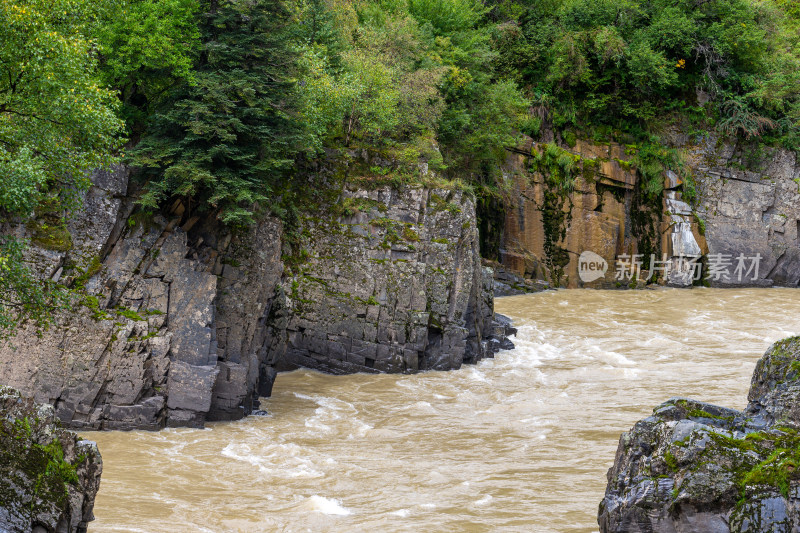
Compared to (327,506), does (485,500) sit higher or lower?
higher

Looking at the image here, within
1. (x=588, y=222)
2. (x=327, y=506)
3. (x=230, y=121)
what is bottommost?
(x=327, y=506)

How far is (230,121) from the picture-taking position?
50.4ft

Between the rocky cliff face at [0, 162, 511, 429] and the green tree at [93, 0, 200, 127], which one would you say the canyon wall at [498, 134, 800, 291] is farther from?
the green tree at [93, 0, 200, 127]

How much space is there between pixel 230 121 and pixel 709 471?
488 inches

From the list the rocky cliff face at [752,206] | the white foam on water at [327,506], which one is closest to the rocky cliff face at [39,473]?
the white foam on water at [327,506]

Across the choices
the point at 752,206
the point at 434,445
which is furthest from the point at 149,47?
the point at 752,206

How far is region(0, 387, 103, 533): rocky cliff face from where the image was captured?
6766 mm

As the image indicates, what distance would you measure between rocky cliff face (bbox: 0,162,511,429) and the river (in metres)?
0.81

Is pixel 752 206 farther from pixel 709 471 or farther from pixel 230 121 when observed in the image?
pixel 709 471

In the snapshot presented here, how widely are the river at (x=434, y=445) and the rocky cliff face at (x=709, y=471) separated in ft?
10.5

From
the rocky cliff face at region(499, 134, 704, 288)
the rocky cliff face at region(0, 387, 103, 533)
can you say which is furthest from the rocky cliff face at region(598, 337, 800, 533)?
the rocky cliff face at region(499, 134, 704, 288)

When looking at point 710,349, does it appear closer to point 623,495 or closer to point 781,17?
point 623,495

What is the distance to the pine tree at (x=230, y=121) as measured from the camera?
15281 millimetres

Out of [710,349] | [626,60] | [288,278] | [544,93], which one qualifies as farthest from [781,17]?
[288,278]
